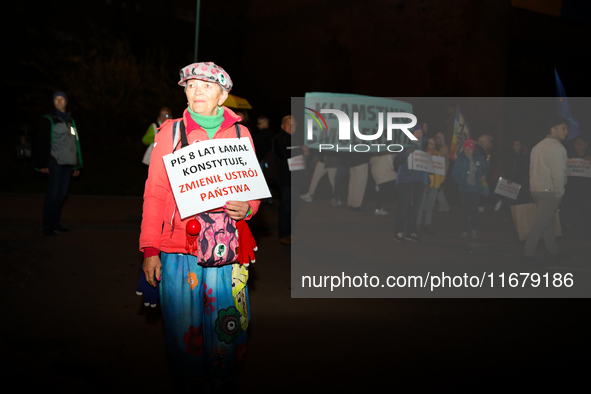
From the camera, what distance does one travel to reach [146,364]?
145 inches

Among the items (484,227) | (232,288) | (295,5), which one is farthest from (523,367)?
(295,5)

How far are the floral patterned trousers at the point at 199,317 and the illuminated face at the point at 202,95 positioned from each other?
77cm

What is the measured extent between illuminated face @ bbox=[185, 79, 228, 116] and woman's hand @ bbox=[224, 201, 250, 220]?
19.5 inches

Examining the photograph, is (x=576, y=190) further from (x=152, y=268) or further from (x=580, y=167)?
(x=152, y=268)

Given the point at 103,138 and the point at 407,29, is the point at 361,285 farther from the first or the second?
the point at 407,29

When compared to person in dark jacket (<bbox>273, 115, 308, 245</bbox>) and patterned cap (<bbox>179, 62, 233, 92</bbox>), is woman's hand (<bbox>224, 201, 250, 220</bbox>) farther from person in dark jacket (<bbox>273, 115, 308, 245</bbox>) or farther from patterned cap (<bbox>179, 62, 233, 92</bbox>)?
person in dark jacket (<bbox>273, 115, 308, 245</bbox>)

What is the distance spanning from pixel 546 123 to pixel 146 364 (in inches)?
772

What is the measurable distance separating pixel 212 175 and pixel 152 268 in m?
0.57

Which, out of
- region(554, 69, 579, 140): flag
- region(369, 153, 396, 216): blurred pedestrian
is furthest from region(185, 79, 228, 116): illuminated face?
region(369, 153, 396, 216): blurred pedestrian

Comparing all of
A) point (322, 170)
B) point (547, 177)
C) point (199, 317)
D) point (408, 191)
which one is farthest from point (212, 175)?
point (322, 170)

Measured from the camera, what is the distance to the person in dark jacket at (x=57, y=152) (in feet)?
24.9

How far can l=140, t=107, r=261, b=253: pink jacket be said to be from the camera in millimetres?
2750

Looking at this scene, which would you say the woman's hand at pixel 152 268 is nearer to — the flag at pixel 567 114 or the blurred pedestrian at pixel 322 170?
the flag at pixel 567 114

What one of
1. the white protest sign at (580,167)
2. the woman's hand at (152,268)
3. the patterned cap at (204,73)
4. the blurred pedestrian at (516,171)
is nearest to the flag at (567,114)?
the blurred pedestrian at (516,171)
